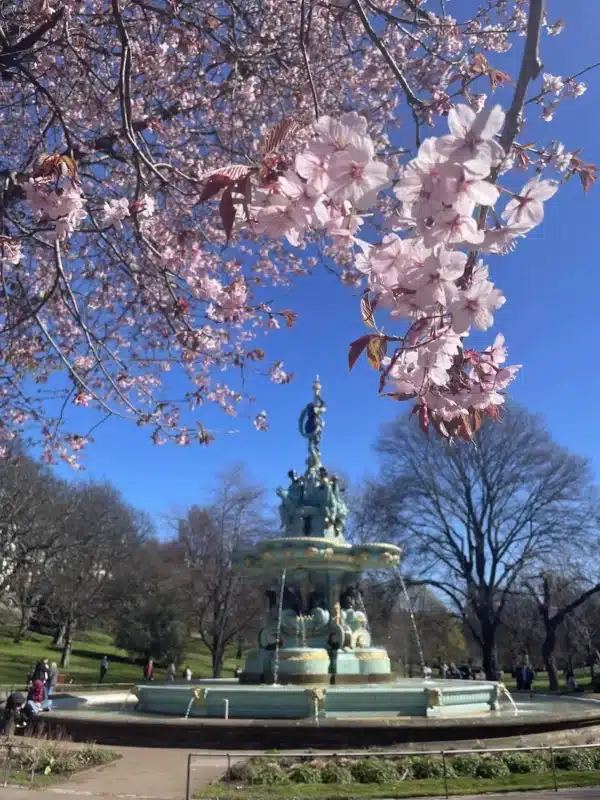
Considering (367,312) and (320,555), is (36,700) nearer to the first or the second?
(320,555)

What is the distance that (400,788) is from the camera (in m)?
7.77

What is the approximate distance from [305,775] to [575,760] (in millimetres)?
3621

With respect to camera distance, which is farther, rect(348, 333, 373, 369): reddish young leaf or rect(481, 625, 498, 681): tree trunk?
rect(481, 625, 498, 681): tree trunk

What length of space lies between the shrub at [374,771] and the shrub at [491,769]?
41.5 inches

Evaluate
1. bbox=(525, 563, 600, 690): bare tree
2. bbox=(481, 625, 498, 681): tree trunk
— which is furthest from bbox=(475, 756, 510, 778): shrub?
bbox=(481, 625, 498, 681): tree trunk

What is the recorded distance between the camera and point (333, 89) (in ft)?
31.1

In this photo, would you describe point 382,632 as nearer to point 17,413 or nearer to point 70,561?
point 70,561

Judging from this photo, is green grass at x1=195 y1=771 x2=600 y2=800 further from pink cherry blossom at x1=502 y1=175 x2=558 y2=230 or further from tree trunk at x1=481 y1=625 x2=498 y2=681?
tree trunk at x1=481 y1=625 x2=498 y2=681

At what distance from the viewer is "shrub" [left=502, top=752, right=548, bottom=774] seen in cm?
887

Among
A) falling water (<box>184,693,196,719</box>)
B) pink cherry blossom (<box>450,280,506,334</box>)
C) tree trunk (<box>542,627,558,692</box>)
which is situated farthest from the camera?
tree trunk (<box>542,627,558,692</box>)

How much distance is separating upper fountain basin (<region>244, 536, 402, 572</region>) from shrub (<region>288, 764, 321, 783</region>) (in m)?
7.47

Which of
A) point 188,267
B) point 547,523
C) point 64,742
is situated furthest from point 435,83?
point 547,523

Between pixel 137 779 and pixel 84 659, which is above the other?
pixel 84 659

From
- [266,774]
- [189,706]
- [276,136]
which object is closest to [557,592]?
[189,706]
